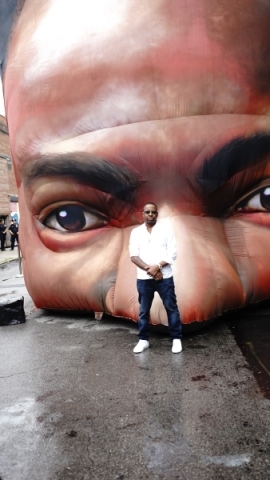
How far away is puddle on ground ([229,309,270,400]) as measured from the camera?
9.50 ft

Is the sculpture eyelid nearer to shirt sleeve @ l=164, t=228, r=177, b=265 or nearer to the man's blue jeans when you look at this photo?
shirt sleeve @ l=164, t=228, r=177, b=265

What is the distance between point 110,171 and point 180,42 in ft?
4.29

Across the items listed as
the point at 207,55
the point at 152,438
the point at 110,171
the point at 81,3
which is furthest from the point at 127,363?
the point at 81,3

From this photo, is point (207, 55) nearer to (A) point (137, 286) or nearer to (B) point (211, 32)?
(B) point (211, 32)

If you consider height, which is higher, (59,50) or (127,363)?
(59,50)

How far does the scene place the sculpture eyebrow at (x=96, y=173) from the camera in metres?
3.87

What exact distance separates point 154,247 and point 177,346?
82 cm

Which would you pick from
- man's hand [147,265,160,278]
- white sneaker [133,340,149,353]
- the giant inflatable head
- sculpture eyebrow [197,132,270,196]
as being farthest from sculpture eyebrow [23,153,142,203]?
white sneaker [133,340,149,353]

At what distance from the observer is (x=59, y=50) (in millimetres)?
4074

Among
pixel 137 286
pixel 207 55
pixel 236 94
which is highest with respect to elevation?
pixel 207 55

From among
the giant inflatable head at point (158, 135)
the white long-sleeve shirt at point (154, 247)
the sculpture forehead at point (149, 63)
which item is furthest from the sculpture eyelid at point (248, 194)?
the white long-sleeve shirt at point (154, 247)

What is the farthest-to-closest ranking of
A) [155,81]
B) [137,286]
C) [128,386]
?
[155,81] → [137,286] → [128,386]

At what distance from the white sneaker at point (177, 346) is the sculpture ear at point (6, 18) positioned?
3.62 metres

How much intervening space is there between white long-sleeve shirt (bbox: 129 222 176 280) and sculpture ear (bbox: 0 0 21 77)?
9.25ft
